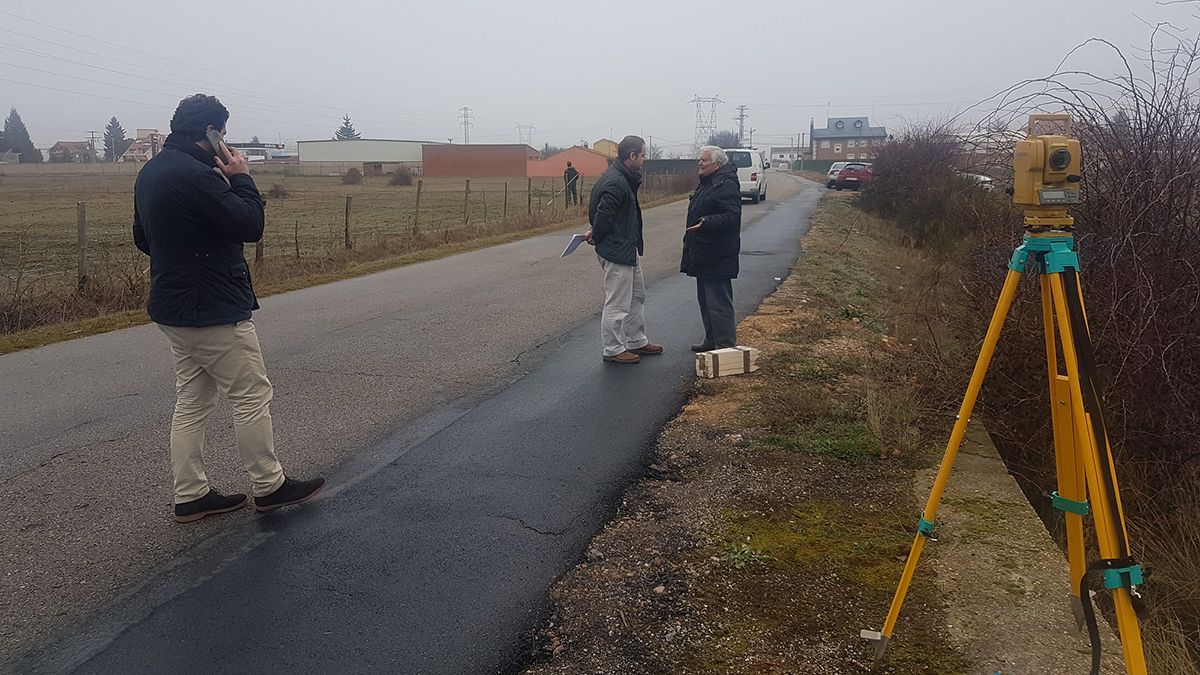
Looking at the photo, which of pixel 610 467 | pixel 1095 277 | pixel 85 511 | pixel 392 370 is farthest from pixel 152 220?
pixel 1095 277

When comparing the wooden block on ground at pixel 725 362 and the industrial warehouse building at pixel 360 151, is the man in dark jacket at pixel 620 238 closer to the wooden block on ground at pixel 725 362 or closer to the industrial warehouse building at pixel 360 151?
the wooden block on ground at pixel 725 362

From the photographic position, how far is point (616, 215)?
7488 mm

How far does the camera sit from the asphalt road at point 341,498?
3.37 metres

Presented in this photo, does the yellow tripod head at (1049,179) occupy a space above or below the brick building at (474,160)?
below

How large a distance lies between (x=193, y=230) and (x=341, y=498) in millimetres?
A: 1564

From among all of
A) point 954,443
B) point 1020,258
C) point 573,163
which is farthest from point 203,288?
point 573,163

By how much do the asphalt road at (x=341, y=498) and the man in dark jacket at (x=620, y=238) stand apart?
0.36 m

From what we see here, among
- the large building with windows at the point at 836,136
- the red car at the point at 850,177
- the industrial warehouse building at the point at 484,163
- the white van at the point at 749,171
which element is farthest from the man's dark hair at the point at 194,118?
the large building with windows at the point at 836,136

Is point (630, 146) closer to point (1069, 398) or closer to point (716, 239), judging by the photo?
point (716, 239)

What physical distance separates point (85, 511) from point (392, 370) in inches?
123

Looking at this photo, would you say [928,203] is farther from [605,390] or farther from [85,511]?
[85,511]

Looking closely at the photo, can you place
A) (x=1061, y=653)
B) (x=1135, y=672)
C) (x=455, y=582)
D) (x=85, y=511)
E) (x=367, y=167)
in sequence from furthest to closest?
1. (x=367, y=167)
2. (x=85, y=511)
3. (x=455, y=582)
4. (x=1061, y=653)
5. (x=1135, y=672)

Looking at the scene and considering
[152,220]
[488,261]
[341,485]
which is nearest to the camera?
[152,220]

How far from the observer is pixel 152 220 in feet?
13.4
